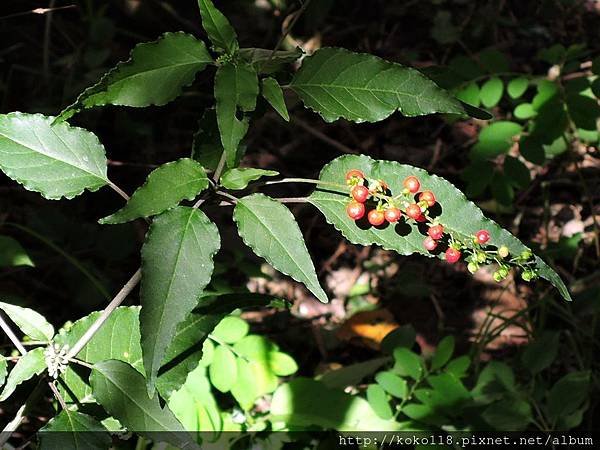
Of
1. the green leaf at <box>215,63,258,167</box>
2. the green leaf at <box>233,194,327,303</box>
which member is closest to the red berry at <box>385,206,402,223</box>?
the green leaf at <box>233,194,327,303</box>

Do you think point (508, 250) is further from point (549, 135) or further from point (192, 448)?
point (549, 135)

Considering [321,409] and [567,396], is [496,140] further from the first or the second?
[321,409]

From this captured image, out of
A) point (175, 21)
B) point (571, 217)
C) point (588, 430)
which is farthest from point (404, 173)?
point (175, 21)

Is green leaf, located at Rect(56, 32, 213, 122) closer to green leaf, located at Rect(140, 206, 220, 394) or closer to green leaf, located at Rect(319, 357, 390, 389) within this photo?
green leaf, located at Rect(140, 206, 220, 394)

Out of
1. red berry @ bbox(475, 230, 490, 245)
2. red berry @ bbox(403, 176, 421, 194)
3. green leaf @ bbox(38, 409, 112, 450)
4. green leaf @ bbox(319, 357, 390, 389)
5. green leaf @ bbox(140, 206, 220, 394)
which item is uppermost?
red berry @ bbox(403, 176, 421, 194)

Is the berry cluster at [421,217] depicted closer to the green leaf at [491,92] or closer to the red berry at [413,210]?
the red berry at [413,210]
